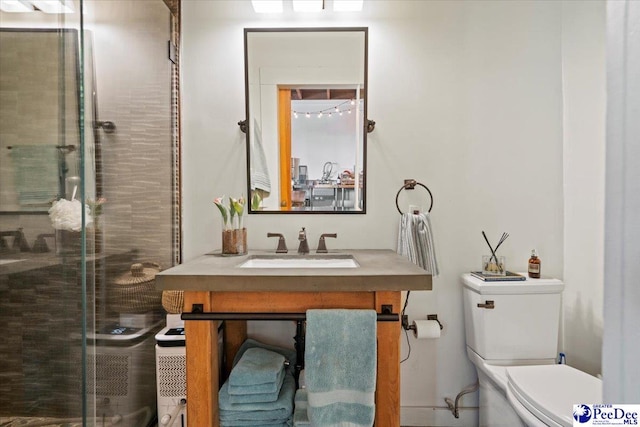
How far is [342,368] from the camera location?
1.17 m

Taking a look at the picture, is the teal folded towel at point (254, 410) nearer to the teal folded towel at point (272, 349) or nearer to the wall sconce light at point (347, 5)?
the teal folded towel at point (272, 349)

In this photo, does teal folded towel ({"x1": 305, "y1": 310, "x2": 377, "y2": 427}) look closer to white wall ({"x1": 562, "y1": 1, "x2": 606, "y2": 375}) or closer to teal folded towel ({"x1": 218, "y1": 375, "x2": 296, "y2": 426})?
teal folded towel ({"x1": 218, "y1": 375, "x2": 296, "y2": 426})

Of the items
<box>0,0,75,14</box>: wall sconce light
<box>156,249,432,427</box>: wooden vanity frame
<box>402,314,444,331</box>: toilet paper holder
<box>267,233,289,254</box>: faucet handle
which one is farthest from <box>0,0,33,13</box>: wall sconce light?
<box>402,314,444,331</box>: toilet paper holder

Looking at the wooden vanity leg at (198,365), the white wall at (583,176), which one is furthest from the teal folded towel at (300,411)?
the white wall at (583,176)

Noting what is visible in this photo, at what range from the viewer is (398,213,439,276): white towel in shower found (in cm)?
166

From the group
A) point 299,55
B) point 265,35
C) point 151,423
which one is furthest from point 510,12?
point 151,423

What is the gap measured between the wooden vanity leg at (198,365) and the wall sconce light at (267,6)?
4.83ft

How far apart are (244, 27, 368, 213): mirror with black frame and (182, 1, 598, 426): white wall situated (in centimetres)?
7

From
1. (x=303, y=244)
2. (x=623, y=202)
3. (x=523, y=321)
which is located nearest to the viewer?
(x=623, y=202)

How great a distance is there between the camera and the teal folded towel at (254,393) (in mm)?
1282

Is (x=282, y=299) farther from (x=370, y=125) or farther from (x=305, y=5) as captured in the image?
(x=305, y=5)

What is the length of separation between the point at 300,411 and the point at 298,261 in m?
0.62

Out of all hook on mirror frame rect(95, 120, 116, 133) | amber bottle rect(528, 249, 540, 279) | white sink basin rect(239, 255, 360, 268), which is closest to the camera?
hook on mirror frame rect(95, 120, 116, 133)

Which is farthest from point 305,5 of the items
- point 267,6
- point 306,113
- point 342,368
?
point 342,368
